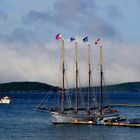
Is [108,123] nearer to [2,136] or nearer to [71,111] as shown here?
[71,111]

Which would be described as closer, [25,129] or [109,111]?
[25,129]

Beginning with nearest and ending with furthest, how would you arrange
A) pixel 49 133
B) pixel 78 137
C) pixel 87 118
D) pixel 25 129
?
pixel 78 137 < pixel 49 133 < pixel 25 129 < pixel 87 118

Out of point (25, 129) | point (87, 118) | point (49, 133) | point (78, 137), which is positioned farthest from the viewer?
point (87, 118)

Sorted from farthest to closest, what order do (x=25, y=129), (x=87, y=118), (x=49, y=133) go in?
(x=87, y=118)
(x=25, y=129)
(x=49, y=133)

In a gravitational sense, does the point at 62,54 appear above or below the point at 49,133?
above

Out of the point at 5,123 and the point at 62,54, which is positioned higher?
the point at 62,54

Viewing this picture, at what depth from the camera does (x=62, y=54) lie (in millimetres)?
123312

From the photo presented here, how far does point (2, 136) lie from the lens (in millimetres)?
99875

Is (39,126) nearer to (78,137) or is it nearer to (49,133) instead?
(49,133)

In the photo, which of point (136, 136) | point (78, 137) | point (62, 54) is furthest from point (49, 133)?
point (62, 54)

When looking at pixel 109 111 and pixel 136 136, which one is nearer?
pixel 136 136

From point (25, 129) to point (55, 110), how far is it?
42.6 feet

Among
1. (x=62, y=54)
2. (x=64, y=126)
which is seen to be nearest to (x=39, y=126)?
(x=64, y=126)

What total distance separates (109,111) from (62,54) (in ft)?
51.3
